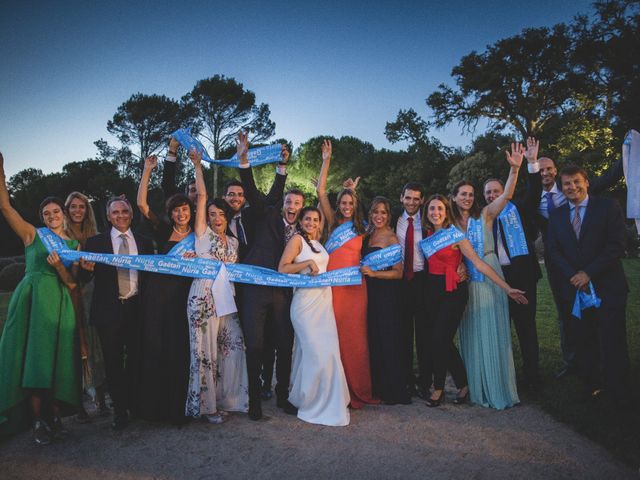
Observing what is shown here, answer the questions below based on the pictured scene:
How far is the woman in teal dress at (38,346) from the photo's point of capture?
377cm

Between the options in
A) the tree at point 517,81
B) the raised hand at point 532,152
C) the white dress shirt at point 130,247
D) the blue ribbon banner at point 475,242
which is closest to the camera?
the white dress shirt at point 130,247

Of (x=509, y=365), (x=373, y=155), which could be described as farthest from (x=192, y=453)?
(x=373, y=155)

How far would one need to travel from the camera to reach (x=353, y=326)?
15.4 feet

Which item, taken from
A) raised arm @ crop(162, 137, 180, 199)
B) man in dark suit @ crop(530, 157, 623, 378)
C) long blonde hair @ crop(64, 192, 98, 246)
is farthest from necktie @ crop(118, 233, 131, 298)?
man in dark suit @ crop(530, 157, 623, 378)

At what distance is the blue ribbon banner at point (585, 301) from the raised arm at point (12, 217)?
5.50 meters

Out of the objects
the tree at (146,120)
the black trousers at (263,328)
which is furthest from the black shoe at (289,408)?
the tree at (146,120)

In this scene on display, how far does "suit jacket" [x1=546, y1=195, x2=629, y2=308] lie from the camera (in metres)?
4.27

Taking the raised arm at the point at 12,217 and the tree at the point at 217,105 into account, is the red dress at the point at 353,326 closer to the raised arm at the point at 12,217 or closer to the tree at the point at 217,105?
the raised arm at the point at 12,217

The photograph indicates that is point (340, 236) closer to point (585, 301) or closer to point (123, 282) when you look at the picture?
point (123, 282)

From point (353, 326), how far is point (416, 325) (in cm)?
79

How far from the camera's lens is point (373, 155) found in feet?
140

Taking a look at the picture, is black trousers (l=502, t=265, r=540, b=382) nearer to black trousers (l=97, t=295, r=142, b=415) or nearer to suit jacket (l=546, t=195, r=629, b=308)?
suit jacket (l=546, t=195, r=629, b=308)

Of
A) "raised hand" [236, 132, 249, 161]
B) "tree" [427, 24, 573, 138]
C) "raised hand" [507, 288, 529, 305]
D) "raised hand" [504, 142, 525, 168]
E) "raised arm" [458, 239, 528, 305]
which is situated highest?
"tree" [427, 24, 573, 138]

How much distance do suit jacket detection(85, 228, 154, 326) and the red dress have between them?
6.95ft
